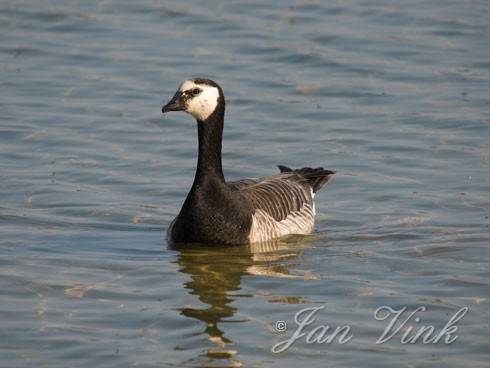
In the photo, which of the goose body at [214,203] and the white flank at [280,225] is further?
the white flank at [280,225]

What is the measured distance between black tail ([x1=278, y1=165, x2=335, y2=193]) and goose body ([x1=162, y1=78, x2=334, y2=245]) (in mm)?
1130

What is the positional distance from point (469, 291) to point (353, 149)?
19.1 feet

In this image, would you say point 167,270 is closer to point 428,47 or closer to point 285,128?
point 285,128

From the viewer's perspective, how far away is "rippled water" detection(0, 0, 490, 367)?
32.8 ft

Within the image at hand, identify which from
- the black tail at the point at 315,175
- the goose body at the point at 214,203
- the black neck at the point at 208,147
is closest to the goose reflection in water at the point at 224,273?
the goose body at the point at 214,203

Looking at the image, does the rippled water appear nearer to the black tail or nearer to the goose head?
the black tail

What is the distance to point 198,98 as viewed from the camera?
12703mm

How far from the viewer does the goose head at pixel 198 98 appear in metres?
12.6

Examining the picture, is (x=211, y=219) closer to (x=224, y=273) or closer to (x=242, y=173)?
(x=224, y=273)

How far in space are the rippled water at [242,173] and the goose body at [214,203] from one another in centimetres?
22

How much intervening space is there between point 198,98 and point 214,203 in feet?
3.90

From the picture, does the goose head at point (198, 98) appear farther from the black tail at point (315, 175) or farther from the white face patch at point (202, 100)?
the black tail at point (315, 175)
